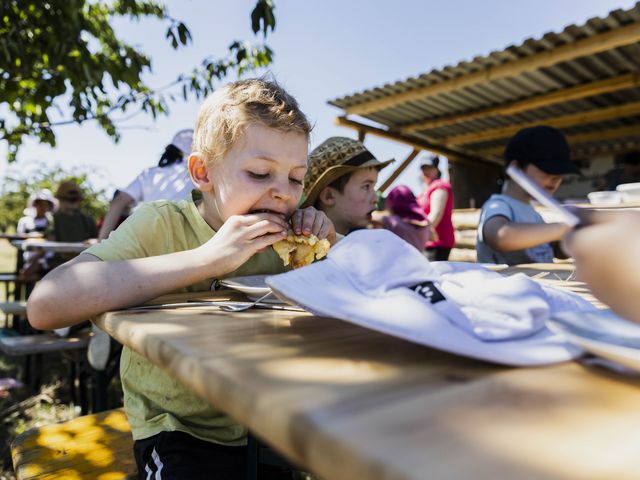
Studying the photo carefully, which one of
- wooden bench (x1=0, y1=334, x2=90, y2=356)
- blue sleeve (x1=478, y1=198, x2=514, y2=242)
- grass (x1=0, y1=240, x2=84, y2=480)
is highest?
blue sleeve (x1=478, y1=198, x2=514, y2=242)

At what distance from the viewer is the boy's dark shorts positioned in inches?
45.1

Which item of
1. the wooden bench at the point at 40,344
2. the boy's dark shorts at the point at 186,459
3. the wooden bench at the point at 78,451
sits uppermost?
the boy's dark shorts at the point at 186,459

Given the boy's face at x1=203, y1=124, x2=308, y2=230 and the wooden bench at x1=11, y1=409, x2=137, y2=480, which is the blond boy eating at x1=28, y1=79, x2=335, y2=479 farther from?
the wooden bench at x1=11, y1=409, x2=137, y2=480

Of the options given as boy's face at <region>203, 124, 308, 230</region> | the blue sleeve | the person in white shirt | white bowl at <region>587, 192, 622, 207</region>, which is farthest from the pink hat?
boy's face at <region>203, 124, 308, 230</region>

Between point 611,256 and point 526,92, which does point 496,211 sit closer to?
point 611,256

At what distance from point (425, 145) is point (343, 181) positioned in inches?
243

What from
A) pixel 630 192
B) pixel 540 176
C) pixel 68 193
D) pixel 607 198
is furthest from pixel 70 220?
pixel 630 192

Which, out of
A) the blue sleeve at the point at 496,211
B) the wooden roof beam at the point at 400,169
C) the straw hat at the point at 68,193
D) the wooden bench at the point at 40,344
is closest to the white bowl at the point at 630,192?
the blue sleeve at the point at 496,211

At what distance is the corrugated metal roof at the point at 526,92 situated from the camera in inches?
187

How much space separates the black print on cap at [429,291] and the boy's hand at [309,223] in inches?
27.4

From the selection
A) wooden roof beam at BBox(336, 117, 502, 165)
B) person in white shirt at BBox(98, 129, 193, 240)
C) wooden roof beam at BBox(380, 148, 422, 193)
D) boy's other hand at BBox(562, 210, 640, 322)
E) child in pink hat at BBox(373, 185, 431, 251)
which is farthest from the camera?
wooden roof beam at BBox(380, 148, 422, 193)

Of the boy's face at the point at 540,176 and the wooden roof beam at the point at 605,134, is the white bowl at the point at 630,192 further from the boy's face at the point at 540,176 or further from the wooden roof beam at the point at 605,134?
the wooden roof beam at the point at 605,134

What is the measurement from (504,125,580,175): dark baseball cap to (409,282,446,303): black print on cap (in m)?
2.59

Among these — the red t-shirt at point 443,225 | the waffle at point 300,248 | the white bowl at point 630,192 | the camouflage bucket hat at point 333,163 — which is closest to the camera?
the waffle at point 300,248
